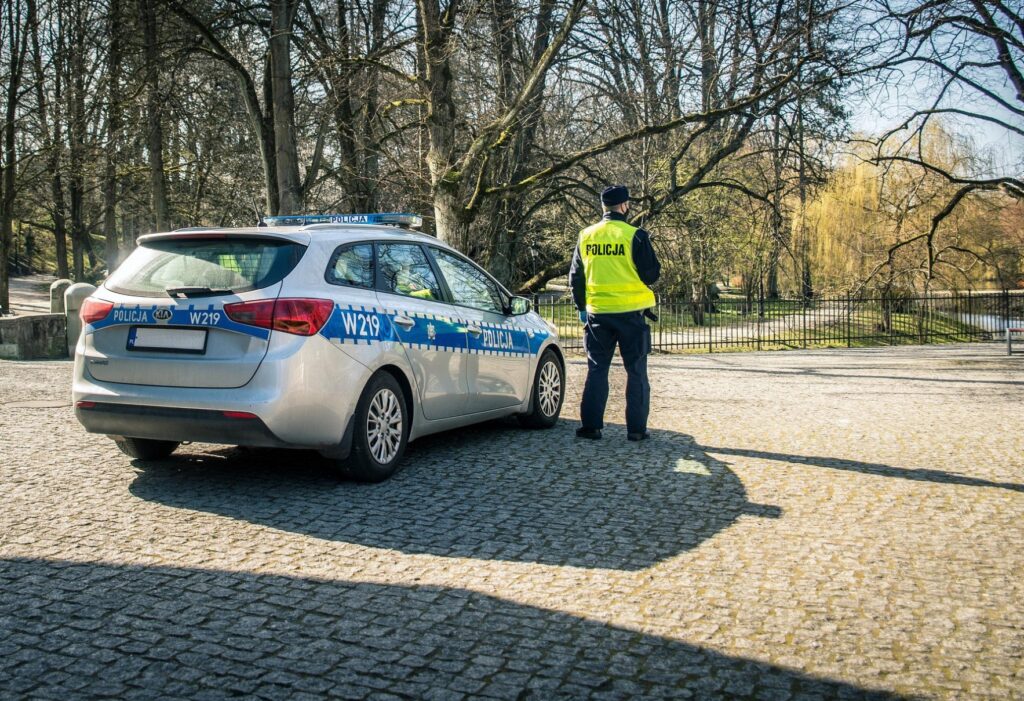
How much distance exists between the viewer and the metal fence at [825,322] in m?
24.4

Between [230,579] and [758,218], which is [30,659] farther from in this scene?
[758,218]

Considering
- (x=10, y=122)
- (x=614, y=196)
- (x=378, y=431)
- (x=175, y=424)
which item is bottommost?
(x=378, y=431)

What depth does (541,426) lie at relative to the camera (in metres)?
9.04

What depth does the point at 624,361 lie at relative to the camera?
8.23m

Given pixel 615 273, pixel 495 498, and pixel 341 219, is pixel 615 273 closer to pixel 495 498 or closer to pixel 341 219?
pixel 341 219

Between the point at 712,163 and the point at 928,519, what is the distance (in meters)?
13.8

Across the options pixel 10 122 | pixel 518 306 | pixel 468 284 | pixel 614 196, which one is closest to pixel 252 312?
pixel 468 284

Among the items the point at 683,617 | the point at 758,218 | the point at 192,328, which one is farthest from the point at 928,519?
the point at 758,218

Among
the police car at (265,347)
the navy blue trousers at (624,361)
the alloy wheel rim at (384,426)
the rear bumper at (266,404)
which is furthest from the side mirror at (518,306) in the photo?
the rear bumper at (266,404)

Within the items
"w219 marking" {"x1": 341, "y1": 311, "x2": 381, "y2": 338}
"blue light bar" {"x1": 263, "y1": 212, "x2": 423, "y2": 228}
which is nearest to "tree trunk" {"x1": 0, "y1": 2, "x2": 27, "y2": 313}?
"blue light bar" {"x1": 263, "y1": 212, "x2": 423, "y2": 228}

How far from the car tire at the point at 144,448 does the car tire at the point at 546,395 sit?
10.3ft

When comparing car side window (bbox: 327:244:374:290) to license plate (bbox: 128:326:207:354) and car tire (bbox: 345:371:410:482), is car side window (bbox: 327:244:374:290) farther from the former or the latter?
license plate (bbox: 128:326:207:354)

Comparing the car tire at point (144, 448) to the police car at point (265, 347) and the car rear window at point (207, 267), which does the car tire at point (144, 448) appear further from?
the car rear window at point (207, 267)

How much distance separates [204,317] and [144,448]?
1581mm
